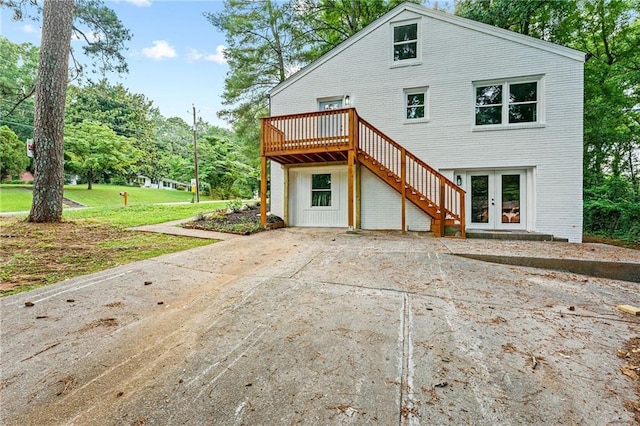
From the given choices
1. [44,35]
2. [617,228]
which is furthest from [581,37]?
[44,35]

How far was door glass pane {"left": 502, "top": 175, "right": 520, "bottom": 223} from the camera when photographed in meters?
8.44

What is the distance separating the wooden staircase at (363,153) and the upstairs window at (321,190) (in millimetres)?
925

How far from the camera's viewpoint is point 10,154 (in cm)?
2309

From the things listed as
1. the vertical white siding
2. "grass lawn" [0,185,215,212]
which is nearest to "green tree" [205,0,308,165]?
the vertical white siding

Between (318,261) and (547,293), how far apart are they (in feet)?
10.8

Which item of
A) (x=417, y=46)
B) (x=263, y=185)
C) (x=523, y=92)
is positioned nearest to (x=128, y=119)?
(x=263, y=185)

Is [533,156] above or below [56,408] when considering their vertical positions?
above

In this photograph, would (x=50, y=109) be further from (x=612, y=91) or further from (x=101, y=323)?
(x=612, y=91)

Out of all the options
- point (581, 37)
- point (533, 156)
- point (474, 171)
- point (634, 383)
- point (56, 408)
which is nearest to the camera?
point (56, 408)

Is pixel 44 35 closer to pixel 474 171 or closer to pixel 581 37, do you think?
pixel 474 171

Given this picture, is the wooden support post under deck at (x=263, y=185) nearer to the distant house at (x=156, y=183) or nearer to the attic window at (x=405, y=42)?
the attic window at (x=405, y=42)

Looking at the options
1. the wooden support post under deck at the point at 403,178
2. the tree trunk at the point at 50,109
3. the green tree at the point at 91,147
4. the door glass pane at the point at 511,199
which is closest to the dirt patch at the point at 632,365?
the wooden support post under deck at the point at 403,178

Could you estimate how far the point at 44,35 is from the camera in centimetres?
832

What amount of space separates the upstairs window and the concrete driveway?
6.10 m
